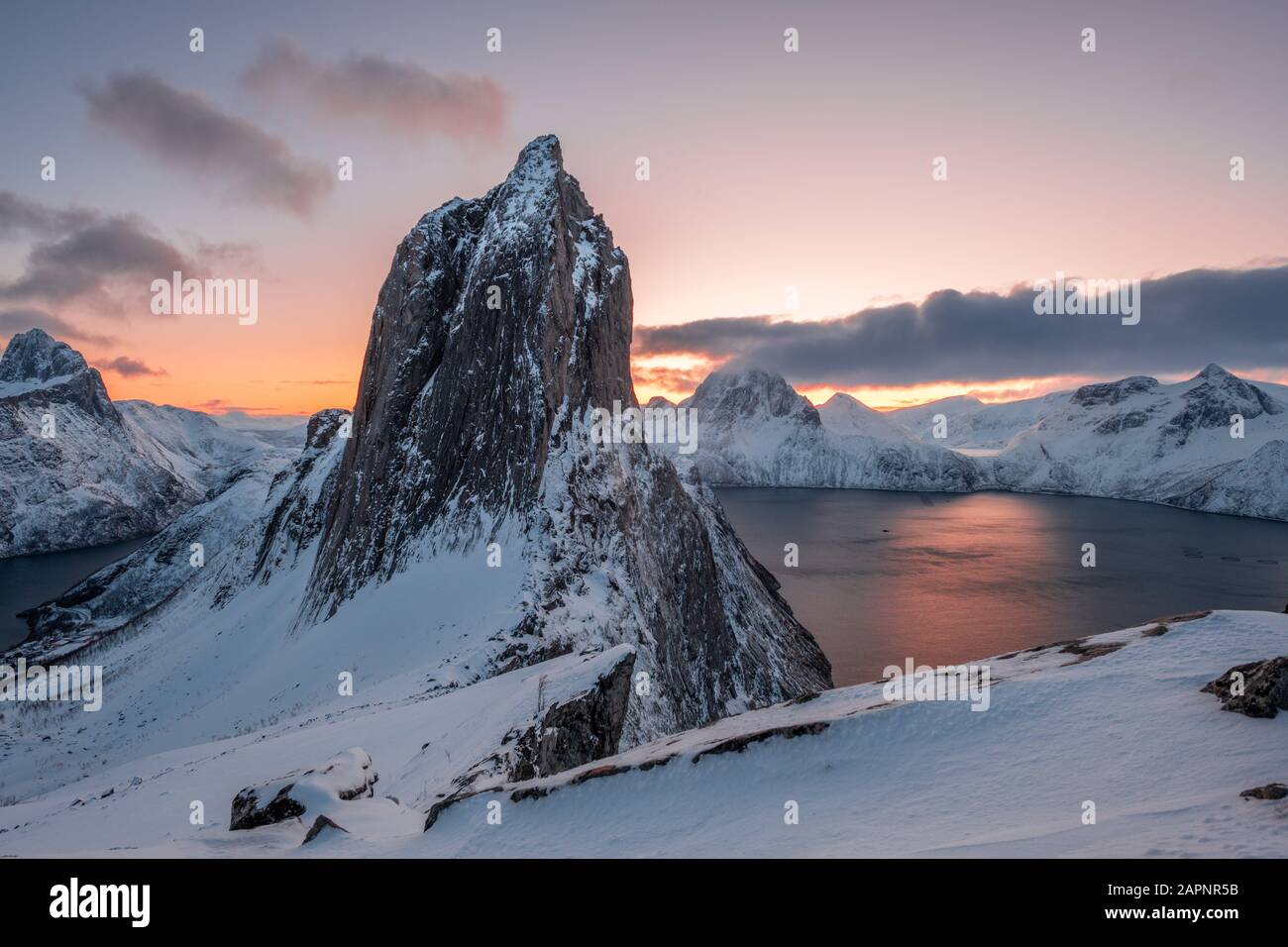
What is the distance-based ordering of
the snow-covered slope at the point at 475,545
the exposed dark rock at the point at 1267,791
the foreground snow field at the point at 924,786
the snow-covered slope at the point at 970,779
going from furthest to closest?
the snow-covered slope at the point at 475,545 → the foreground snow field at the point at 924,786 → the snow-covered slope at the point at 970,779 → the exposed dark rock at the point at 1267,791

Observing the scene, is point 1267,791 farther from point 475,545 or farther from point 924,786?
point 475,545

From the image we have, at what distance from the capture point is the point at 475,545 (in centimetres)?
3359

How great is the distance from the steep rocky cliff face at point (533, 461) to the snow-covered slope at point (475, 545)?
0.50ft

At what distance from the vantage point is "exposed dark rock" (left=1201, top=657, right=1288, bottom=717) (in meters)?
7.87

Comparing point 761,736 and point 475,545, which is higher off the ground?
point 475,545

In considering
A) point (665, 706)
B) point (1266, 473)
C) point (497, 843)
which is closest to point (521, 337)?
point (665, 706)

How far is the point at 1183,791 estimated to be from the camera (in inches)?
262

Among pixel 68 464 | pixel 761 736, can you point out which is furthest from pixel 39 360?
pixel 761 736

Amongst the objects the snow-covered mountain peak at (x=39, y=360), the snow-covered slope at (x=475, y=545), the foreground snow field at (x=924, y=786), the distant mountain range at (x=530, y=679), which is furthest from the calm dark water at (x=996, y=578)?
the snow-covered mountain peak at (x=39, y=360)

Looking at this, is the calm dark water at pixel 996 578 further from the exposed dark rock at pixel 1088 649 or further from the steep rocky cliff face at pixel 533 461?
the exposed dark rock at pixel 1088 649

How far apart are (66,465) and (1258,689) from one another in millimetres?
217140

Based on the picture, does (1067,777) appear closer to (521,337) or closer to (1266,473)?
(521,337)

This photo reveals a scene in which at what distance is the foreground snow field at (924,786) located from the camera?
6.39m
